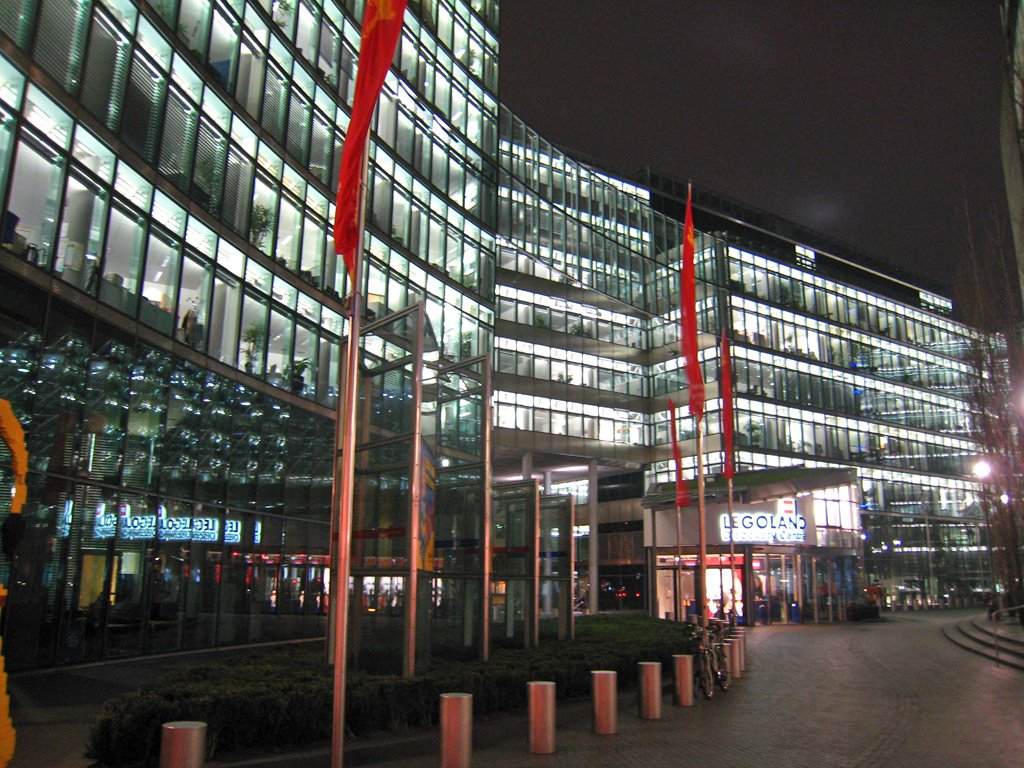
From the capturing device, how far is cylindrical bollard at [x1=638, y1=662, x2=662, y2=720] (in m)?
13.6

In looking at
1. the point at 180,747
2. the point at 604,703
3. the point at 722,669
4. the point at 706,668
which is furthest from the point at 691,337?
the point at 180,747

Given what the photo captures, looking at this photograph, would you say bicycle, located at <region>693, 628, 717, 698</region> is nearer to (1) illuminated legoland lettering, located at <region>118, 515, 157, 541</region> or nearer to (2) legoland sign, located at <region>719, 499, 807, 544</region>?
(1) illuminated legoland lettering, located at <region>118, 515, 157, 541</region>

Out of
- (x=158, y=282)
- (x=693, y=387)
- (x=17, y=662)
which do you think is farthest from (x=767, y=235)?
(x=17, y=662)

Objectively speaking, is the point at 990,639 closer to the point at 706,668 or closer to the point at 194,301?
the point at 706,668

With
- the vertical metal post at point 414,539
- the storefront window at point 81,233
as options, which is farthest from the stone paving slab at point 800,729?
the storefront window at point 81,233

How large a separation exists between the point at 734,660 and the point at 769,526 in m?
21.8

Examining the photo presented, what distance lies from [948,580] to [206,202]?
6457cm

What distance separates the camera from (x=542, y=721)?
11.1 m

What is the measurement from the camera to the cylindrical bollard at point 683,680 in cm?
1509

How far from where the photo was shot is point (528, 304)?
5381 cm

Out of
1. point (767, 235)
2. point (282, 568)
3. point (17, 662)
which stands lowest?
point (17, 662)

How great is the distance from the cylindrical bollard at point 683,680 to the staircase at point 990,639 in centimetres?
1158

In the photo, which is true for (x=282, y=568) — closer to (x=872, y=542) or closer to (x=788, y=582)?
(x=788, y=582)

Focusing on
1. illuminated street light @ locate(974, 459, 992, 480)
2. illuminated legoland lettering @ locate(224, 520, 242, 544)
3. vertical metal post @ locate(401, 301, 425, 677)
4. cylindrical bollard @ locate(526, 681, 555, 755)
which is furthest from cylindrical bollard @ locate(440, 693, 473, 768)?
illuminated street light @ locate(974, 459, 992, 480)
